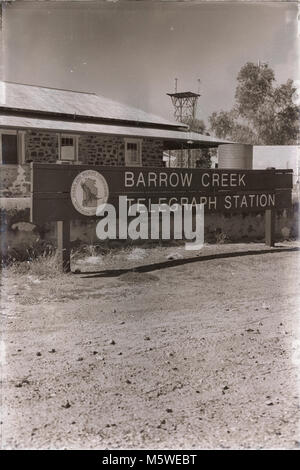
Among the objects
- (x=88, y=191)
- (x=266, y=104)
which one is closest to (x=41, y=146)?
(x=88, y=191)

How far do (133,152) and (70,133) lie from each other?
388cm

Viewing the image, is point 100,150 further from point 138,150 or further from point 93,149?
point 138,150

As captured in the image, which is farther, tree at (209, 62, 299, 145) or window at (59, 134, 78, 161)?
tree at (209, 62, 299, 145)

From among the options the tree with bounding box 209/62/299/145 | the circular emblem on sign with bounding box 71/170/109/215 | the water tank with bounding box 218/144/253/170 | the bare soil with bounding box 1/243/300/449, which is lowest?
the bare soil with bounding box 1/243/300/449

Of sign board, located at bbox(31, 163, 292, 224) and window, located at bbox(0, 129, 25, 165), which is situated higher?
window, located at bbox(0, 129, 25, 165)

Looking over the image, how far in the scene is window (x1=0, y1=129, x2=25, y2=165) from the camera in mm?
17672

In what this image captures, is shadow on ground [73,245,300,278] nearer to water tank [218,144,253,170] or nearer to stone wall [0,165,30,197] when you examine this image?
water tank [218,144,253,170]

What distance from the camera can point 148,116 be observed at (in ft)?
75.4

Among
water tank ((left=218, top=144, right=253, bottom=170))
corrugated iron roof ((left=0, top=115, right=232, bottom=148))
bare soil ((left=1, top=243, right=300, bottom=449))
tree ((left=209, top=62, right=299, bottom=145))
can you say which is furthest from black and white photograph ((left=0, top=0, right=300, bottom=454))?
tree ((left=209, top=62, right=299, bottom=145))

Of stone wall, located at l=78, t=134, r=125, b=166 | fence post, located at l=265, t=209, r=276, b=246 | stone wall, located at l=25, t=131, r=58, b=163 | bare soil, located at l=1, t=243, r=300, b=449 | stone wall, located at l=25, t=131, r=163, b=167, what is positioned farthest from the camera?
stone wall, located at l=78, t=134, r=125, b=166

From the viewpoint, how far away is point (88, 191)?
27.5 feet

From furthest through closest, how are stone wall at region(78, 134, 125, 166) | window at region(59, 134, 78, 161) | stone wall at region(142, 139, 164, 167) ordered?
stone wall at region(142, 139, 164, 167)
stone wall at region(78, 134, 125, 166)
window at region(59, 134, 78, 161)

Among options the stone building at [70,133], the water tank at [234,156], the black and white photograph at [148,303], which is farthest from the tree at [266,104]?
the black and white photograph at [148,303]
